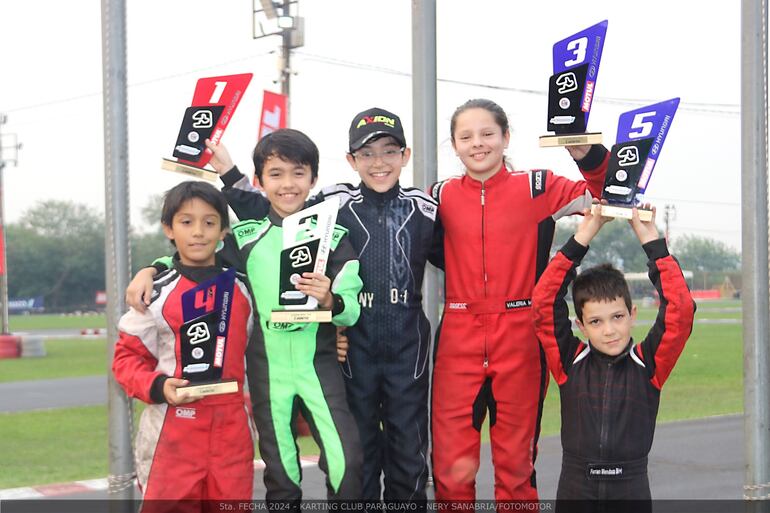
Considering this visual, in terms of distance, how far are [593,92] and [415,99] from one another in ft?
3.51

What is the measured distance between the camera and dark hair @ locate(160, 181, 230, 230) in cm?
352

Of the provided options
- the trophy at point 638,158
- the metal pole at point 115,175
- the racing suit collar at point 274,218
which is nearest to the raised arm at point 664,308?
the trophy at point 638,158

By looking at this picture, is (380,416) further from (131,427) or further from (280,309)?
(131,427)

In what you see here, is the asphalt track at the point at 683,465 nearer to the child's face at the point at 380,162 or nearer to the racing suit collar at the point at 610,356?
the racing suit collar at the point at 610,356

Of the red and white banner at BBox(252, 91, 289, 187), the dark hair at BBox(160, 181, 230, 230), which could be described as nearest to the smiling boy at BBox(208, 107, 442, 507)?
the dark hair at BBox(160, 181, 230, 230)

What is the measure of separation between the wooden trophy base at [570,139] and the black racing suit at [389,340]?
601mm

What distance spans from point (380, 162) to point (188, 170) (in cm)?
85

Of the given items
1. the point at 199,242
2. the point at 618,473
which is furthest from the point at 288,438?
the point at 618,473

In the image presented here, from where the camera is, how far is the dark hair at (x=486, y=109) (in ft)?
12.6

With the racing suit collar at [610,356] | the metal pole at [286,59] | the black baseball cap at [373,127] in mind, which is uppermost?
the metal pole at [286,59]

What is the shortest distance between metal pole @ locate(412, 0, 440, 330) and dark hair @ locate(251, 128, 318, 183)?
0.80m

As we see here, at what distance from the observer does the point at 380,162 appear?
12.4ft

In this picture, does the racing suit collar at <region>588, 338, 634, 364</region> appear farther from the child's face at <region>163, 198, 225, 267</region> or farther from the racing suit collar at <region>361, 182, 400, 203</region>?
the child's face at <region>163, 198, 225, 267</region>

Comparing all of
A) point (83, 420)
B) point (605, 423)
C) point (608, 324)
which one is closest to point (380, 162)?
point (608, 324)
